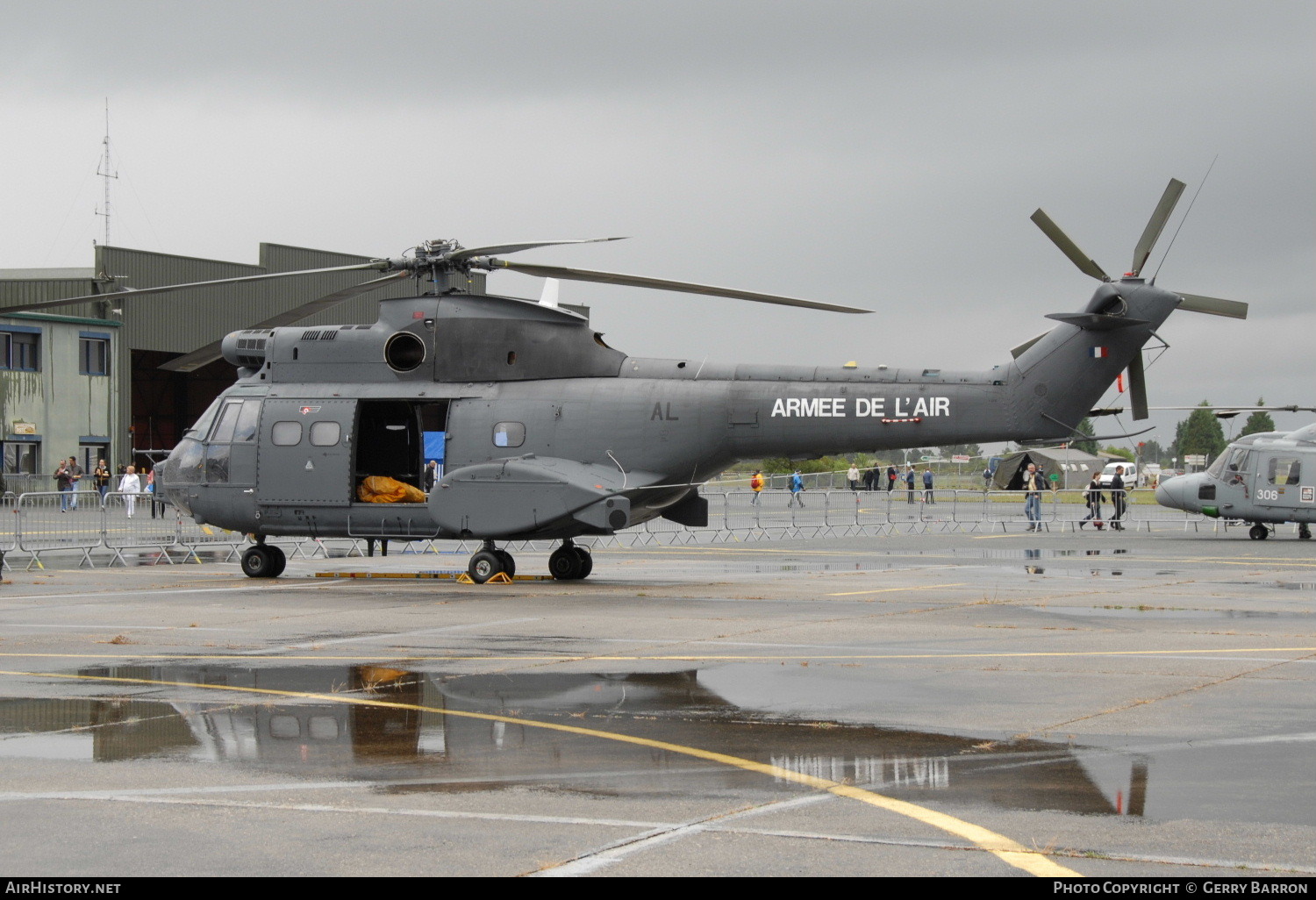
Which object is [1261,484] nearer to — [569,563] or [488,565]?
[569,563]

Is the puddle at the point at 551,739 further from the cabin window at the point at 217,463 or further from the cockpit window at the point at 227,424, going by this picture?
the cockpit window at the point at 227,424

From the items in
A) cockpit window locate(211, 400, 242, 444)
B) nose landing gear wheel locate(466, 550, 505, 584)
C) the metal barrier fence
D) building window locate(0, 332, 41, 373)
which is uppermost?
building window locate(0, 332, 41, 373)

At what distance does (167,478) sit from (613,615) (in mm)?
9927

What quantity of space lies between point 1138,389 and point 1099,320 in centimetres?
138

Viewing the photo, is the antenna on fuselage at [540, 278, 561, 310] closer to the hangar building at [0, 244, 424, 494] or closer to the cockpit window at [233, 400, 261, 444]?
the cockpit window at [233, 400, 261, 444]

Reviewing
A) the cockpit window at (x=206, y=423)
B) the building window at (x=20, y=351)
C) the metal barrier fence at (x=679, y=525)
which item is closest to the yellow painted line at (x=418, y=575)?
the metal barrier fence at (x=679, y=525)

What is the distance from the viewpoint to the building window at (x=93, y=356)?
57594mm

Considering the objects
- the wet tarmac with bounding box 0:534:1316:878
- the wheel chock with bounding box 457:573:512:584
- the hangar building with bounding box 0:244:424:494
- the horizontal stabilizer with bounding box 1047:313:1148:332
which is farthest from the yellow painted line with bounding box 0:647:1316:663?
the hangar building with bounding box 0:244:424:494

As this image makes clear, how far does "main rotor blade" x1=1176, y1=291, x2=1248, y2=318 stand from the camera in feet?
62.9

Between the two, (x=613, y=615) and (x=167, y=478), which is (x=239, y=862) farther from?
(x=167, y=478)

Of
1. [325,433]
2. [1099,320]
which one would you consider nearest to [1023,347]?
[1099,320]

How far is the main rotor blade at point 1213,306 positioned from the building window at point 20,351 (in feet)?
158

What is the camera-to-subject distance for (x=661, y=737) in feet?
27.0

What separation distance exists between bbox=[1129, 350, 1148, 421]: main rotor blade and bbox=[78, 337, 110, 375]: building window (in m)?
49.4
